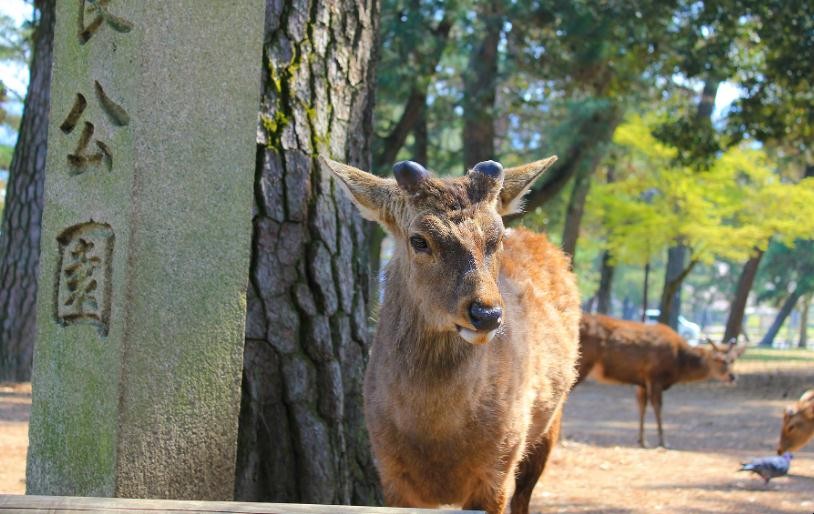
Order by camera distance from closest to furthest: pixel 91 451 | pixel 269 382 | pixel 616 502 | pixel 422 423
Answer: pixel 91 451 → pixel 422 423 → pixel 269 382 → pixel 616 502

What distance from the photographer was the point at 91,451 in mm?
4387

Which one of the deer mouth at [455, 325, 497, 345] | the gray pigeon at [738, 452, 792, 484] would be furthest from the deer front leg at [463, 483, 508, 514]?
the gray pigeon at [738, 452, 792, 484]

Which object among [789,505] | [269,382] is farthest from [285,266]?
[789,505]

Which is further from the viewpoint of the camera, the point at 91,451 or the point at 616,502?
the point at 616,502

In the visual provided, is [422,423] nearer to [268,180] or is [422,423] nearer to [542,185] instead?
[268,180]

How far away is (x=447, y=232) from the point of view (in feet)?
14.6

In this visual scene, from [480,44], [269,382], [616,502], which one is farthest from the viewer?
[480,44]

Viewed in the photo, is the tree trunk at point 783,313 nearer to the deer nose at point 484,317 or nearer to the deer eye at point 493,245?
the deer eye at point 493,245

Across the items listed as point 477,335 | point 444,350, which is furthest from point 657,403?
point 477,335

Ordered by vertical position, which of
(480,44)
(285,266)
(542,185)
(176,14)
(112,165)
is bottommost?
(285,266)

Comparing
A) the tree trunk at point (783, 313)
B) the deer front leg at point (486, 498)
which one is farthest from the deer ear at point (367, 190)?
the tree trunk at point (783, 313)

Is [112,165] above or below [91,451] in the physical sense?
above

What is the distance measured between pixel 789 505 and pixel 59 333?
21.7 ft

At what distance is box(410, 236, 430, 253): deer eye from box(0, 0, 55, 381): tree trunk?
28.7 ft
